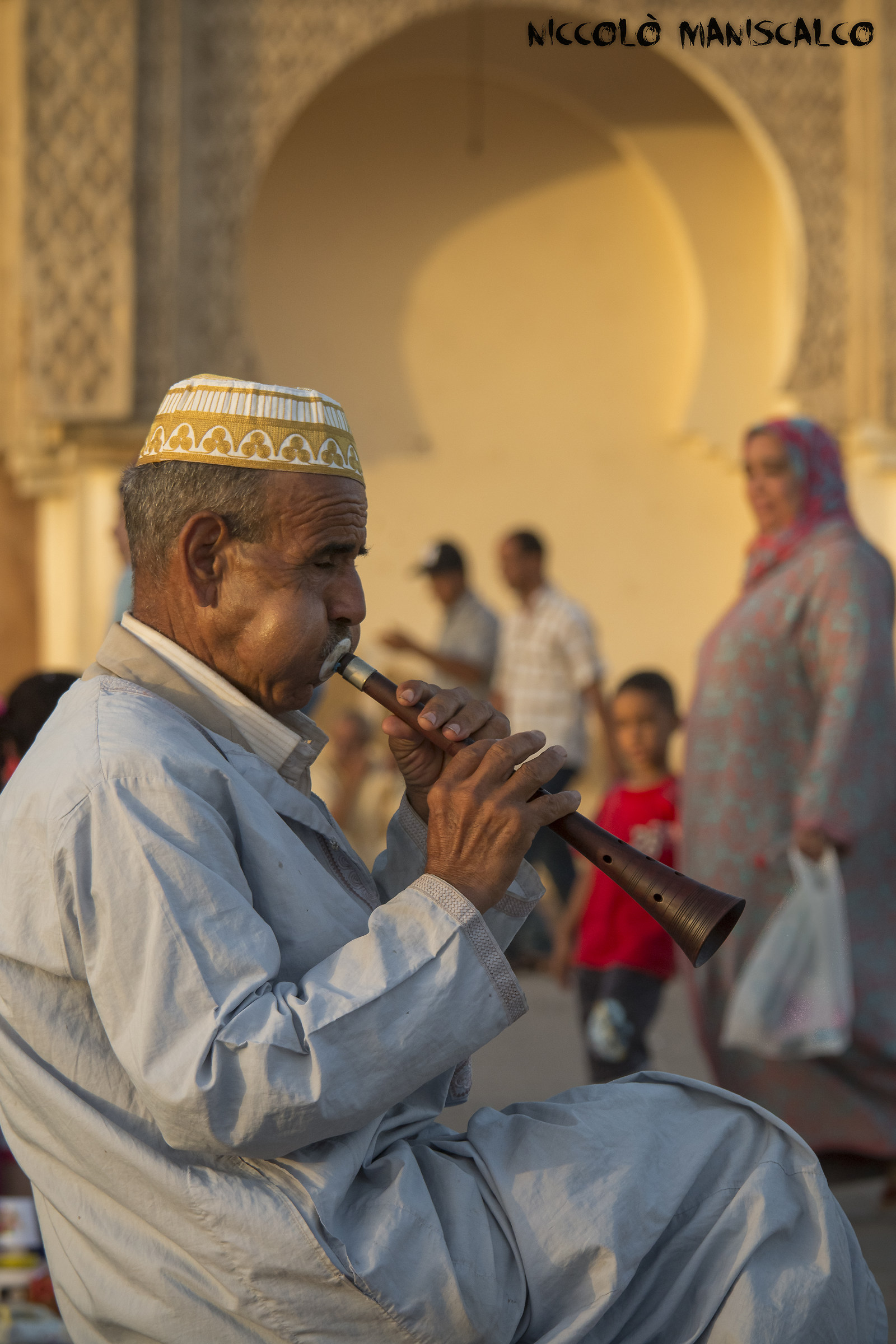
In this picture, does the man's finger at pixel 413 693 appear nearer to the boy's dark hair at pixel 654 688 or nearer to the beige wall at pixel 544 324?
the boy's dark hair at pixel 654 688

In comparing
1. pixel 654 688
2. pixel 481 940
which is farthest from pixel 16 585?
pixel 481 940

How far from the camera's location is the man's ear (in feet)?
5.46

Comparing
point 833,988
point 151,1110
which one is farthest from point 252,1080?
point 833,988

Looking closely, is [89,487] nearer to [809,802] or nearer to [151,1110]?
[809,802]

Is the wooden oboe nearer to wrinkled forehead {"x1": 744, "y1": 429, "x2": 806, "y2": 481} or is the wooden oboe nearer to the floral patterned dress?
the floral patterned dress

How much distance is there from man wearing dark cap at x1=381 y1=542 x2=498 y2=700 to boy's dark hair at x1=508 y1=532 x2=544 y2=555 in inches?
19.4

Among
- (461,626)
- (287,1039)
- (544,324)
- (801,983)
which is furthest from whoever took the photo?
(544,324)

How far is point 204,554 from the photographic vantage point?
1679 mm

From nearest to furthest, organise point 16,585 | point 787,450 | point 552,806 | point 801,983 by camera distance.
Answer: point 552,806 → point 801,983 → point 787,450 → point 16,585

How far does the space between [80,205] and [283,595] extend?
573cm

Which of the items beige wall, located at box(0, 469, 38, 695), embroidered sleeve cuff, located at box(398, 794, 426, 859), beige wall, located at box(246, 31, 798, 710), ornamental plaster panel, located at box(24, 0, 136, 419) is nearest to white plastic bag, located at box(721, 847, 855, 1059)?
embroidered sleeve cuff, located at box(398, 794, 426, 859)

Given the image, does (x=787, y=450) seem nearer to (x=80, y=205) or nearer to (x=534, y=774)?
(x=534, y=774)

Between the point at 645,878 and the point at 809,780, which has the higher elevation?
the point at 645,878

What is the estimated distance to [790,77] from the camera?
24.0 feet
